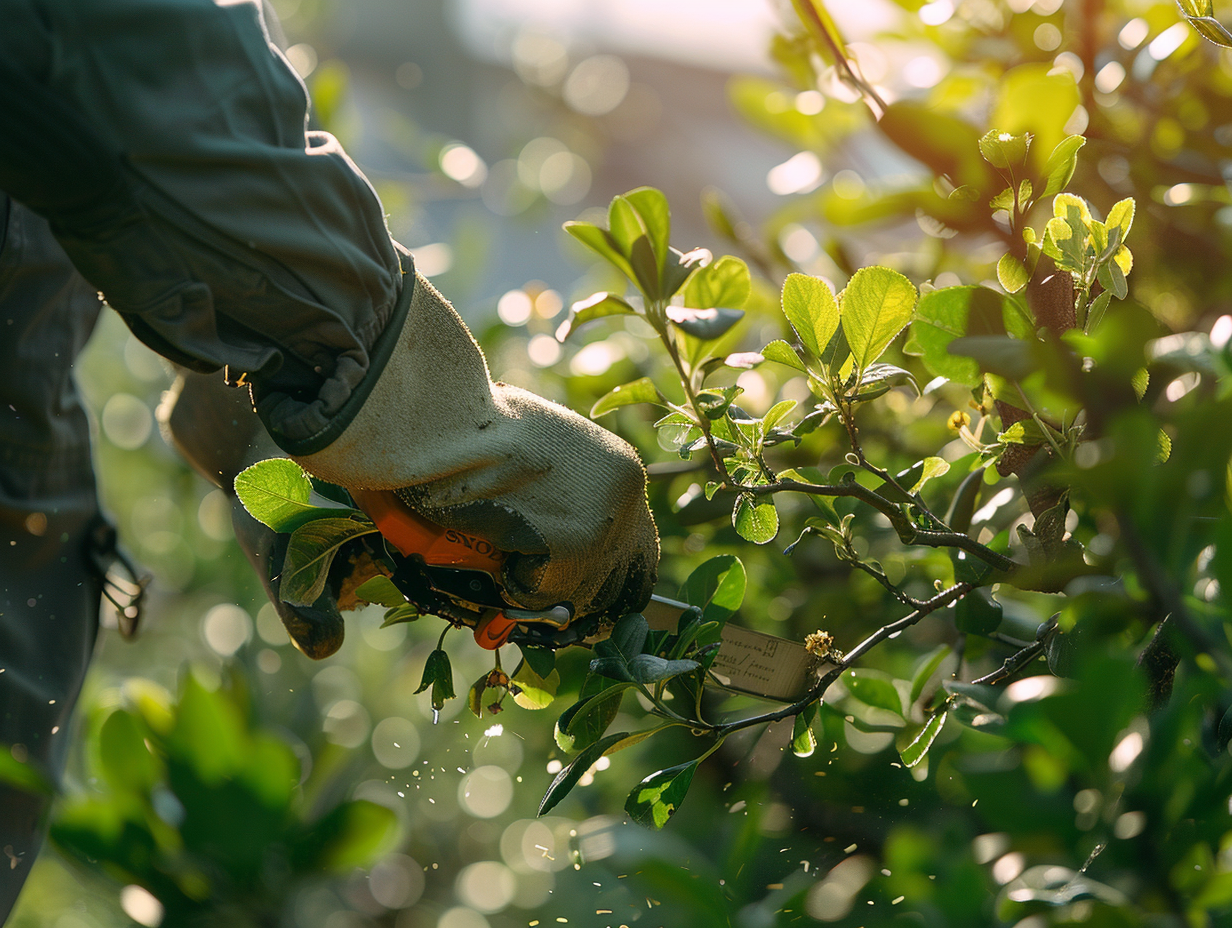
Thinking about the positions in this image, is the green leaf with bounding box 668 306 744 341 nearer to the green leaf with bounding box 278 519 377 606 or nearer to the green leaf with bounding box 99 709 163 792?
the green leaf with bounding box 278 519 377 606

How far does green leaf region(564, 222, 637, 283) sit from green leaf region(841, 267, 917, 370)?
0.12m

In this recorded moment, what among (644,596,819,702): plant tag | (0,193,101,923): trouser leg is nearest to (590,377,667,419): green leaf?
(644,596,819,702): plant tag

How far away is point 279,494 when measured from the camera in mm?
536

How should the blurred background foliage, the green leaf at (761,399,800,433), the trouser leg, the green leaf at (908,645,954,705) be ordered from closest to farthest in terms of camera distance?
the blurred background foliage
the green leaf at (761,399,800,433)
the green leaf at (908,645,954,705)
the trouser leg

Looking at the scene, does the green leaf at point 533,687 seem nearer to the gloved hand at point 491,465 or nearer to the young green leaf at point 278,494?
the gloved hand at point 491,465

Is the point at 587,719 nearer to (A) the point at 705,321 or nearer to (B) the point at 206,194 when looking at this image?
(A) the point at 705,321

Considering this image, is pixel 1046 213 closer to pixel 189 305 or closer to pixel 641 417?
pixel 641 417

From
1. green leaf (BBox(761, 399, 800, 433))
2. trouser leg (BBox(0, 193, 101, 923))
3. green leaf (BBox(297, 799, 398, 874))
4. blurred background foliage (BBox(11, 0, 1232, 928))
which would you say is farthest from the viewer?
trouser leg (BBox(0, 193, 101, 923))

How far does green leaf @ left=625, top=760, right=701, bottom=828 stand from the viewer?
1.61 ft

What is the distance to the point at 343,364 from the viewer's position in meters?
0.50

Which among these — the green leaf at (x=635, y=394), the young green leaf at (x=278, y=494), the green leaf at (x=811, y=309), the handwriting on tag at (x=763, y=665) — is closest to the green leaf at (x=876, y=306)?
the green leaf at (x=811, y=309)

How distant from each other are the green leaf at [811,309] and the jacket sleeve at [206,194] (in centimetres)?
22

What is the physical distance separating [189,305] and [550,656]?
294 mm

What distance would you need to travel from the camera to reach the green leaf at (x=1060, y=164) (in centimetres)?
45
